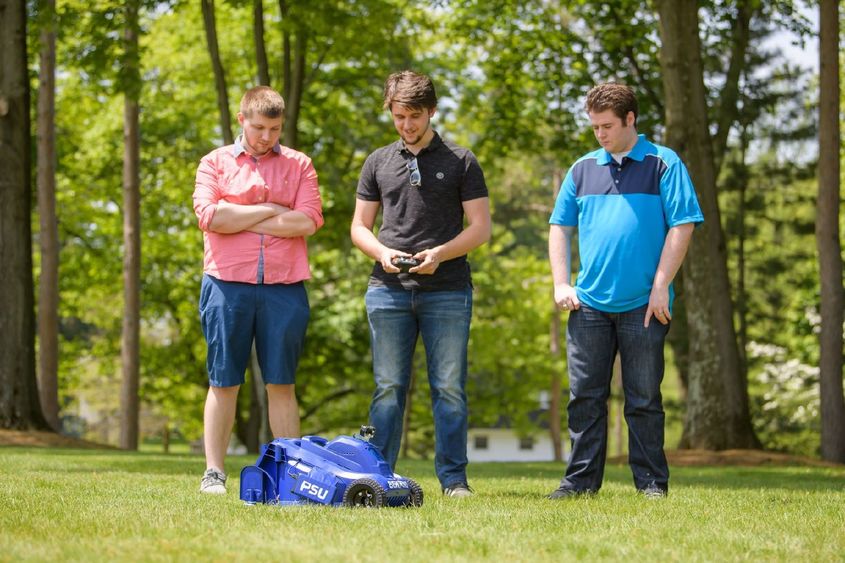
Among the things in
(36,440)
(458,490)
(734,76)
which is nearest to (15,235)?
(36,440)

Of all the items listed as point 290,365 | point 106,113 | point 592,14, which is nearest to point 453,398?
point 290,365

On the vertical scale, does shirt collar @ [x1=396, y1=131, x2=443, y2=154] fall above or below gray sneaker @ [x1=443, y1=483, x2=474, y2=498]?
above

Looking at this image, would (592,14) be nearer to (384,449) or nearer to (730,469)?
(730,469)

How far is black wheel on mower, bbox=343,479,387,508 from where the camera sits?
5430mm

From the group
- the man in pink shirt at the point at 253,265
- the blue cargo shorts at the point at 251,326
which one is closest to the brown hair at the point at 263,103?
the man in pink shirt at the point at 253,265

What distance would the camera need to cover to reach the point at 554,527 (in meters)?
4.86

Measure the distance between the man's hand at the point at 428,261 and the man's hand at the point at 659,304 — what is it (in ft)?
3.78

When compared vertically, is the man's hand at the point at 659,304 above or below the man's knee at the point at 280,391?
above

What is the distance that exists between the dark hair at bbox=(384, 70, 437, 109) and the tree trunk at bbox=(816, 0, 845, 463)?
932 centimetres

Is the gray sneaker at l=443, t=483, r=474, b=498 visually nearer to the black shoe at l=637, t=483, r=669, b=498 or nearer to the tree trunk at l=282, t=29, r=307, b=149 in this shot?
the black shoe at l=637, t=483, r=669, b=498

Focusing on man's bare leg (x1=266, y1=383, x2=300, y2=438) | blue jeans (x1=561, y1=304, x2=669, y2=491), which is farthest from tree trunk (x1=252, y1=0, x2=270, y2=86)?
blue jeans (x1=561, y1=304, x2=669, y2=491)

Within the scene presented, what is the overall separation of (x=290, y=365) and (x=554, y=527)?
2230mm

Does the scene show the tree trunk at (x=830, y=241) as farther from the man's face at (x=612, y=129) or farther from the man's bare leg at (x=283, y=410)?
the man's bare leg at (x=283, y=410)

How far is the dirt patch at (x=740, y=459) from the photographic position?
13.3 metres
